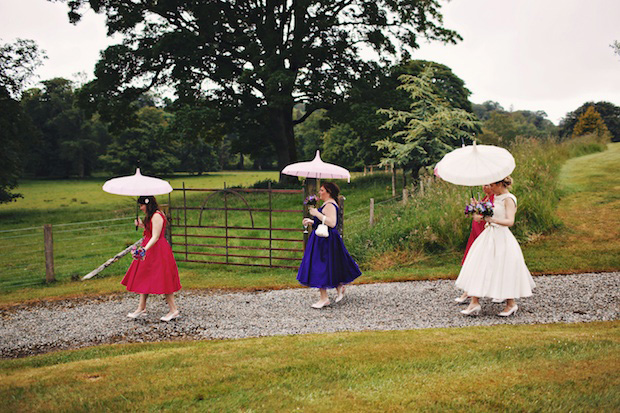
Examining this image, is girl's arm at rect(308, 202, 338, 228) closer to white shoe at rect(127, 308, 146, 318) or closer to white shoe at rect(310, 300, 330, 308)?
white shoe at rect(310, 300, 330, 308)

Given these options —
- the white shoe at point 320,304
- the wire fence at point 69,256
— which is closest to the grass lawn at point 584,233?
the white shoe at point 320,304

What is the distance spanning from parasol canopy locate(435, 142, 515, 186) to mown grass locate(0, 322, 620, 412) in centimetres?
211

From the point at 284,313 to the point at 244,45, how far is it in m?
21.9

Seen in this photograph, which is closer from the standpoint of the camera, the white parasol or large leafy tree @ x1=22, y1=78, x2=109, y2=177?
the white parasol

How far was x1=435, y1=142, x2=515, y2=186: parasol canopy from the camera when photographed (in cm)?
660

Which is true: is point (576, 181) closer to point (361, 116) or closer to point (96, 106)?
point (361, 116)

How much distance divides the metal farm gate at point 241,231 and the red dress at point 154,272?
12.1 ft

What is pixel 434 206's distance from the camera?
13.2 m

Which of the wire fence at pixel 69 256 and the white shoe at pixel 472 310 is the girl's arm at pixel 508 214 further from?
the wire fence at pixel 69 256

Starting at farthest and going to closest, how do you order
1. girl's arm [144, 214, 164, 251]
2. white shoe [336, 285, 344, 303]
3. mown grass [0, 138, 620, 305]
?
mown grass [0, 138, 620, 305]
white shoe [336, 285, 344, 303]
girl's arm [144, 214, 164, 251]

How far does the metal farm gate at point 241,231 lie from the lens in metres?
12.5

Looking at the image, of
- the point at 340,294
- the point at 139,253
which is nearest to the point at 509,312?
the point at 340,294

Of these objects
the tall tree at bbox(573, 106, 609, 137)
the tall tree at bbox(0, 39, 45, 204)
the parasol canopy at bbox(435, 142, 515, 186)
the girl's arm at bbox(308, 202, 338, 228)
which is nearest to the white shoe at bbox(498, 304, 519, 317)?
the parasol canopy at bbox(435, 142, 515, 186)

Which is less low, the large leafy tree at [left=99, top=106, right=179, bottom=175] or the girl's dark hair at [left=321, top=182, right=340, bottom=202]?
the large leafy tree at [left=99, top=106, right=179, bottom=175]
